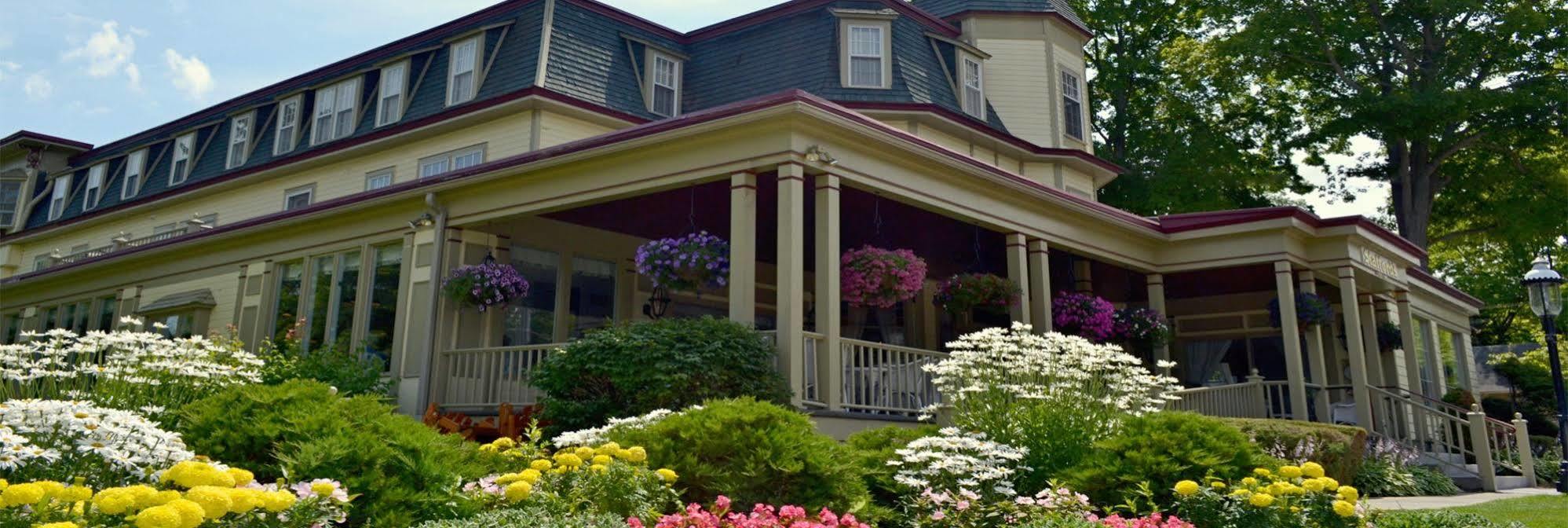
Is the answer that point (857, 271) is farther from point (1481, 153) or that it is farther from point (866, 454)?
point (1481, 153)

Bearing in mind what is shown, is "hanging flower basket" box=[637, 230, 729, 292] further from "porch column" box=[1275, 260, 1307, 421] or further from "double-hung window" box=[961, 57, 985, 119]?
"double-hung window" box=[961, 57, 985, 119]

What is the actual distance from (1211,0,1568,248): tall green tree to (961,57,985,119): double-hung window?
37.6ft

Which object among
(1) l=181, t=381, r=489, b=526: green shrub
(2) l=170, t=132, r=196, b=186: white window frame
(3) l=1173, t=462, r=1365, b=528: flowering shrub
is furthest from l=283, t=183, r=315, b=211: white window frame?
(3) l=1173, t=462, r=1365, b=528: flowering shrub

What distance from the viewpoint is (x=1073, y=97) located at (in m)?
20.8

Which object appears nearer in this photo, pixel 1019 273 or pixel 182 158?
pixel 1019 273

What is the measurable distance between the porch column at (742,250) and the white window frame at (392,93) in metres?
10.8

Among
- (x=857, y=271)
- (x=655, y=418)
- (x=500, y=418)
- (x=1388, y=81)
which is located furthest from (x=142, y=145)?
(x=1388, y=81)

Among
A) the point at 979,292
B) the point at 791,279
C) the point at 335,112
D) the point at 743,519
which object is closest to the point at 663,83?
the point at 335,112

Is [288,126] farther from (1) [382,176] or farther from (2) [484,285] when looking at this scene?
(2) [484,285]

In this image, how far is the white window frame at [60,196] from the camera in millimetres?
27328

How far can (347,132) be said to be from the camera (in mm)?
19844

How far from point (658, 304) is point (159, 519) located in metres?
11.4

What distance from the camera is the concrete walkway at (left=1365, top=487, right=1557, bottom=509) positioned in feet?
33.6

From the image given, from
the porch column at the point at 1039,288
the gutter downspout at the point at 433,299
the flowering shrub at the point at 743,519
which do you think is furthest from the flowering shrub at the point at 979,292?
the flowering shrub at the point at 743,519
